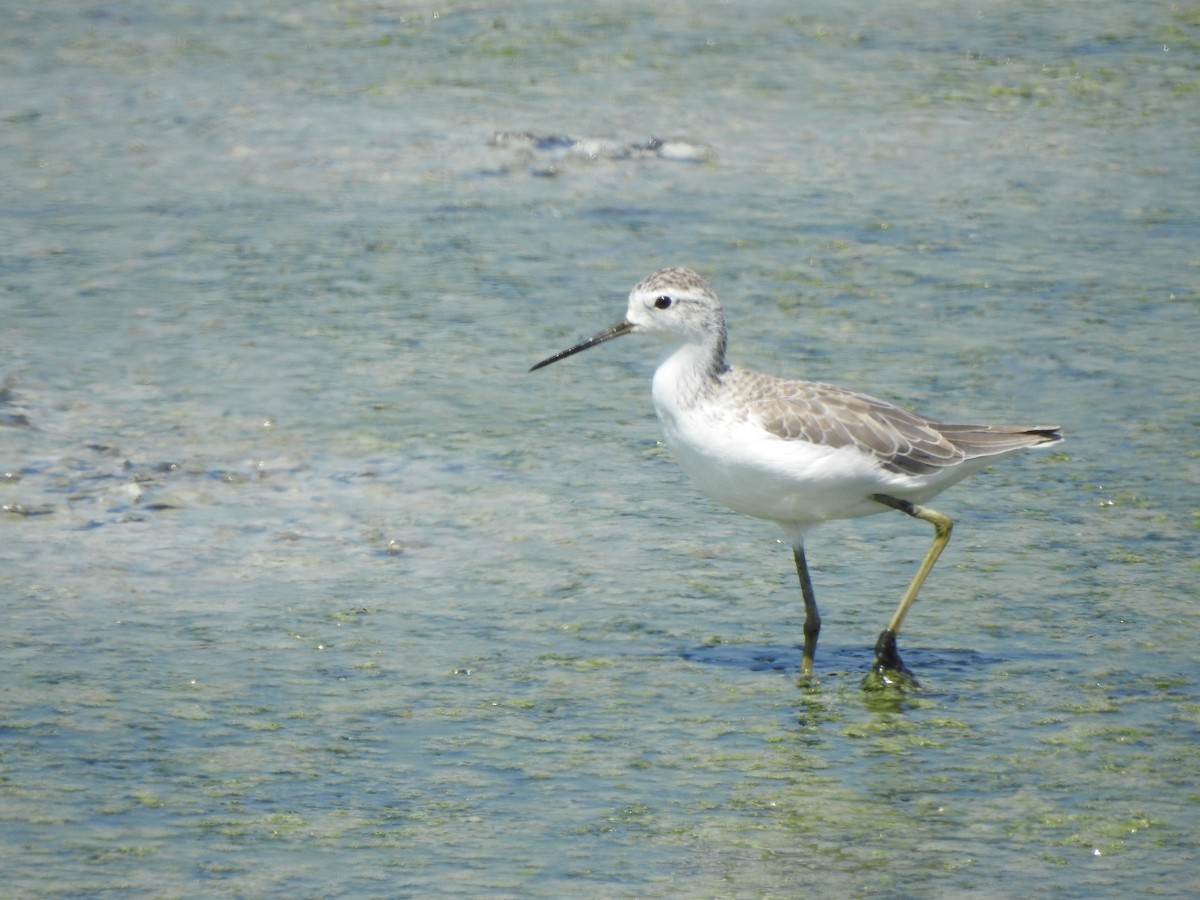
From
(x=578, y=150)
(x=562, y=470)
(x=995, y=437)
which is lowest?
(x=562, y=470)

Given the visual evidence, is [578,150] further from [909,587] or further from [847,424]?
[909,587]

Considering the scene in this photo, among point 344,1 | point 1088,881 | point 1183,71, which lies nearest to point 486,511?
point 1088,881

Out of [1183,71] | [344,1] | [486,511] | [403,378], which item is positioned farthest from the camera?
[344,1]

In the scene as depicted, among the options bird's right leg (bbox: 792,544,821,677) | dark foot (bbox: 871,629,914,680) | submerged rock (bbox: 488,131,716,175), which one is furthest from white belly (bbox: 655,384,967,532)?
submerged rock (bbox: 488,131,716,175)

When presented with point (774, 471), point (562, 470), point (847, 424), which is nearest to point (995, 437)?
point (847, 424)

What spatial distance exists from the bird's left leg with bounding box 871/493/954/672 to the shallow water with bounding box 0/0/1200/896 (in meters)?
0.11

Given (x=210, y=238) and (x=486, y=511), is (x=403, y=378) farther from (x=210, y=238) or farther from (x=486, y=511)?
(x=210, y=238)

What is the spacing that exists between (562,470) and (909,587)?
1.70 m

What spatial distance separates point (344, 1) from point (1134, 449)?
8245 millimetres

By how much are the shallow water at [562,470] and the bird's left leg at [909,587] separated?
0.36 ft

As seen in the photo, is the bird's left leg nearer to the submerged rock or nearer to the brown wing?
the brown wing

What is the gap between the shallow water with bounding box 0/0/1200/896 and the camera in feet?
14.9

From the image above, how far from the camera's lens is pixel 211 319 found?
8.12 m

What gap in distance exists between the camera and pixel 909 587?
18.2 ft
